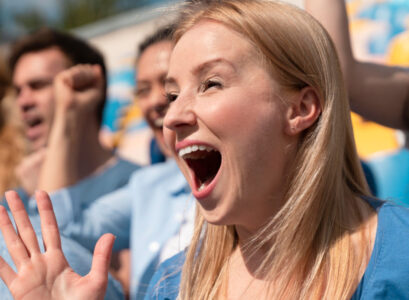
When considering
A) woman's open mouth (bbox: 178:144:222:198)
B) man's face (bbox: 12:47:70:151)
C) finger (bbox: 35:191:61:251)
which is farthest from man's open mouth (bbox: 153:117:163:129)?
finger (bbox: 35:191:61:251)

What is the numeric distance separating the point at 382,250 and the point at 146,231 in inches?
45.1

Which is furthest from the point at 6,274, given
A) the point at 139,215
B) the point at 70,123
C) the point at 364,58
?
the point at 364,58

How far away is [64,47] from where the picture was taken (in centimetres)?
269

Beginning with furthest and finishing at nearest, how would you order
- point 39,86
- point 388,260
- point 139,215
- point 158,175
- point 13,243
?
point 39,86
point 158,175
point 139,215
point 13,243
point 388,260

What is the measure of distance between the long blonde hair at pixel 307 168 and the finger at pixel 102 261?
26 centimetres

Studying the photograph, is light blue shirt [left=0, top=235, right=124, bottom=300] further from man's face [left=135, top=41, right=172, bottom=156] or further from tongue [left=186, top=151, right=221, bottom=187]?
man's face [left=135, top=41, right=172, bottom=156]

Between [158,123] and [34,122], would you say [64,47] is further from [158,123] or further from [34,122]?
[158,123]

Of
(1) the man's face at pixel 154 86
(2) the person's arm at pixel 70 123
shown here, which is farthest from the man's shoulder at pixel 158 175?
(2) the person's arm at pixel 70 123

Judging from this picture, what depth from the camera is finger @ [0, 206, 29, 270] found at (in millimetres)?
1134

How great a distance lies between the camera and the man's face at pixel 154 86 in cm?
245

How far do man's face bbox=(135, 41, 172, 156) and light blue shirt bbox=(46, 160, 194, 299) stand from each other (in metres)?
0.28

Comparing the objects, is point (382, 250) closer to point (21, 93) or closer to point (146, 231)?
point (146, 231)

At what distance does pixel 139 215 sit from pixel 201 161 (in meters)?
0.90

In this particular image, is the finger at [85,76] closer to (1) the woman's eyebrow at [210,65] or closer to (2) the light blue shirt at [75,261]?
(2) the light blue shirt at [75,261]
